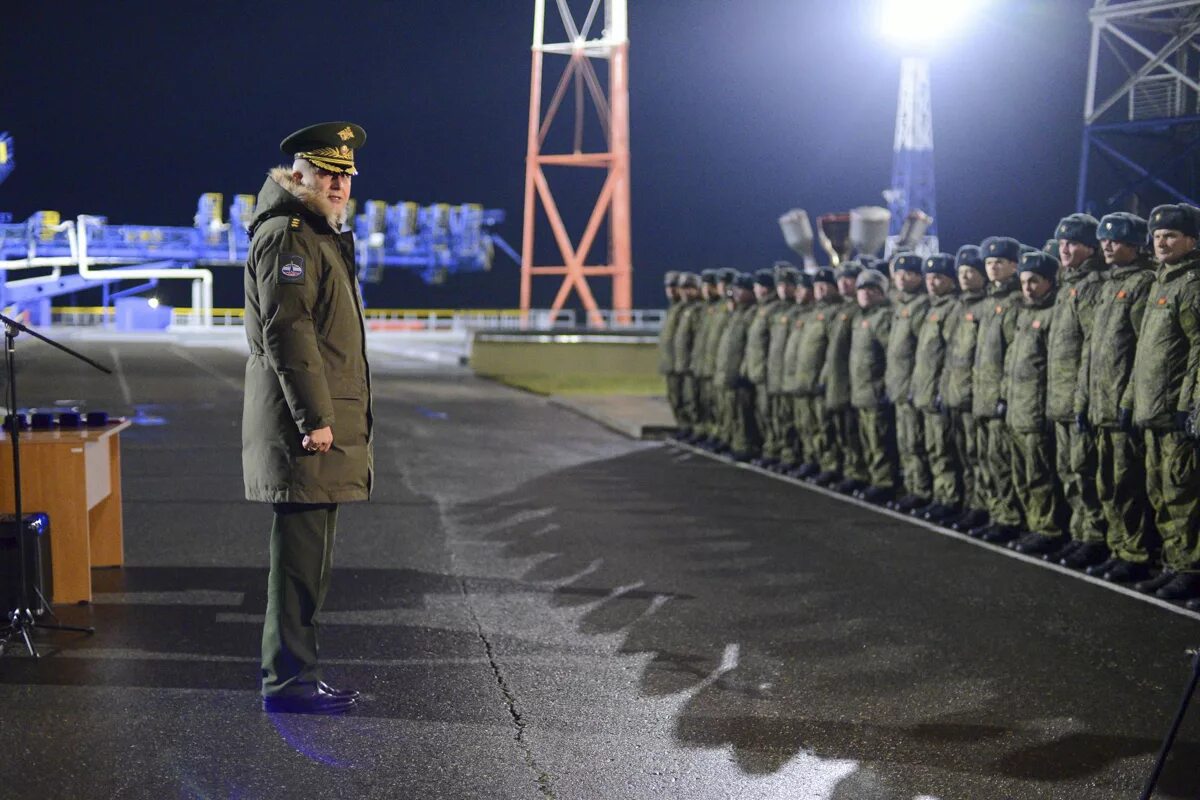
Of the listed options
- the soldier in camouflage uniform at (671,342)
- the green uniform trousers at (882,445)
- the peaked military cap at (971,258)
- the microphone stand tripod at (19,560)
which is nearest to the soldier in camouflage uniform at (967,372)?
the peaked military cap at (971,258)

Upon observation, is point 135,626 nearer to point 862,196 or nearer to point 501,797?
point 501,797

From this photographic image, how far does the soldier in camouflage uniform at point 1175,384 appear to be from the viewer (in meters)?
7.69

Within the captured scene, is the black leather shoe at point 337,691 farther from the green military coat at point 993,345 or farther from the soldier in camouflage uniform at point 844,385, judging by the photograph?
the soldier in camouflage uniform at point 844,385

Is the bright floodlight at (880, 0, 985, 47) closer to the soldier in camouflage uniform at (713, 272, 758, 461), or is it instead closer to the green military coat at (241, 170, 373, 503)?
the soldier in camouflage uniform at (713, 272, 758, 461)


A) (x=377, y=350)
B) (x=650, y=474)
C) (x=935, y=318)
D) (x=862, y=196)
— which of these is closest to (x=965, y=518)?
(x=935, y=318)

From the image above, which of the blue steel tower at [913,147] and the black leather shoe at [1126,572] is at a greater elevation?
the blue steel tower at [913,147]

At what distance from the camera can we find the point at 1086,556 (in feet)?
27.9

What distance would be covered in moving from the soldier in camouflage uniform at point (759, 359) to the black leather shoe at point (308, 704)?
29.3 feet

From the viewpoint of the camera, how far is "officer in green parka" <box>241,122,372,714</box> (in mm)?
4922

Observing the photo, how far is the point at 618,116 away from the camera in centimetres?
4997

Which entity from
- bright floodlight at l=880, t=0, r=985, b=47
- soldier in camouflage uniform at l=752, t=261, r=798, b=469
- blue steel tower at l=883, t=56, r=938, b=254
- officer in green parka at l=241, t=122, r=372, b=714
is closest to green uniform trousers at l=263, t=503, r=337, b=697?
officer in green parka at l=241, t=122, r=372, b=714

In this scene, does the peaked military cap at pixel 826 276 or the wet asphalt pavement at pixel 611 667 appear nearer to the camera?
the wet asphalt pavement at pixel 611 667

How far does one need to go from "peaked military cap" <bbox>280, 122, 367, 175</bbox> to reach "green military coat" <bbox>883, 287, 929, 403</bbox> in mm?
6520

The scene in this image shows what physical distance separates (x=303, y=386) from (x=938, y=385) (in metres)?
6.50
